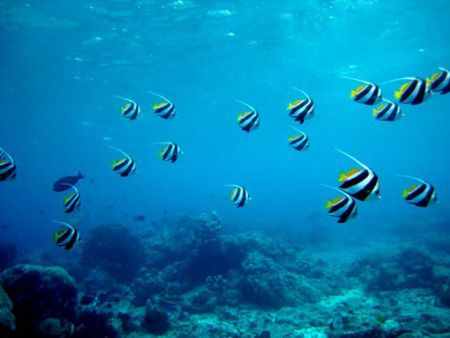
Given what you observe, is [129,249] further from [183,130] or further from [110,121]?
[183,130]

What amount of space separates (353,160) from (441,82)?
2.37 metres

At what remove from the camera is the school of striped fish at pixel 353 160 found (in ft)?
9.04

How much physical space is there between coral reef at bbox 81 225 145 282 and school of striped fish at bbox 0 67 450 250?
37.6 feet

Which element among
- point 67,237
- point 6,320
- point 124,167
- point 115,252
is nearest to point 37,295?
point 6,320

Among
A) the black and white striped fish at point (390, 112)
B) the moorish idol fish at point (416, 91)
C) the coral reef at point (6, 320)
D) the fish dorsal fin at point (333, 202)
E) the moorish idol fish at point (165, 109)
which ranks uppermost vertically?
the moorish idol fish at point (416, 91)

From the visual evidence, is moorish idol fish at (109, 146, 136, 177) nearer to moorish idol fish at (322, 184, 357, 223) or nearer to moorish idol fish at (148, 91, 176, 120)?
moorish idol fish at (148, 91, 176, 120)

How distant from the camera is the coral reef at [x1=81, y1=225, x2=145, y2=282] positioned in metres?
15.1

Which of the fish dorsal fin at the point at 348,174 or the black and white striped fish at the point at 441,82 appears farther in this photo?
the black and white striped fish at the point at 441,82

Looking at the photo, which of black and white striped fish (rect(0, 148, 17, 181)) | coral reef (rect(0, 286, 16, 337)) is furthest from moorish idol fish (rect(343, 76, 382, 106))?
coral reef (rect(0, 286, 16, 337))

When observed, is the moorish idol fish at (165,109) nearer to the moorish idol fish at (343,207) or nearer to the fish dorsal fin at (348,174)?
the moorish idol fish at (343,207)

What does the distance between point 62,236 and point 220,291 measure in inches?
342

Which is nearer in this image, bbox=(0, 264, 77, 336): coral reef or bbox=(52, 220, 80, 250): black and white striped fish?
bbox=(52, 220, 80, 250): black and white striped fish

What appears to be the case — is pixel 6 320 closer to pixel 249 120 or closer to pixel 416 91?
pixel 249 120

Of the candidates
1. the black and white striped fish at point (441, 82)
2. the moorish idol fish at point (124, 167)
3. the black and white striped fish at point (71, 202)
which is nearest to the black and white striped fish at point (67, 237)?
the black and white striped fish at point (71, 202)
